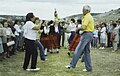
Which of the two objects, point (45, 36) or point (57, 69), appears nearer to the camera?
point (57, 69)

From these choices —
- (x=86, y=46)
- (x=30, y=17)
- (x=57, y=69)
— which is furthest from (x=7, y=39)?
(x=86, y=46)

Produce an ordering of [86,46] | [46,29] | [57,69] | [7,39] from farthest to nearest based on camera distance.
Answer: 1. [46,29]
2. [7,39]
3. [57,69]
4. [86,46]

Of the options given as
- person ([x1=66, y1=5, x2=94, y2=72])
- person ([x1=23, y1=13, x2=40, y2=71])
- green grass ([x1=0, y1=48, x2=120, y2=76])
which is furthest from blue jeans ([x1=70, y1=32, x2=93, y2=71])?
person ([x1=23, y1=13, x2=40, y2=71])

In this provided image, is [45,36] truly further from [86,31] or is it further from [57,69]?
[86,31]

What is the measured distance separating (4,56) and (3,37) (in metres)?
1.35

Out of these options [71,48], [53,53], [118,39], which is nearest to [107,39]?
[118,39]

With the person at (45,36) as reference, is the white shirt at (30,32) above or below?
above

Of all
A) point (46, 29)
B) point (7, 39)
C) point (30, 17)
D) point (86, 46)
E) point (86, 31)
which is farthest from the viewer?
point (46, 29)

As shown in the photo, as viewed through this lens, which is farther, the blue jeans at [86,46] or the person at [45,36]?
the person at [45,36]

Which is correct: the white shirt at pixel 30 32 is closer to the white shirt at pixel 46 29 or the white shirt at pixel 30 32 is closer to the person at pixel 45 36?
the person at pixel 45 36

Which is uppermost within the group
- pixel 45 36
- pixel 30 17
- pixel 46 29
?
pixel 30 17

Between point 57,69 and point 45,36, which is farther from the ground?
point 45,36

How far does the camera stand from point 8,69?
1235cm

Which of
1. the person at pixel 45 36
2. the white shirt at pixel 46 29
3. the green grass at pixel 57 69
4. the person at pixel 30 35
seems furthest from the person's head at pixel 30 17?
the white shirt at pixel 46 29
